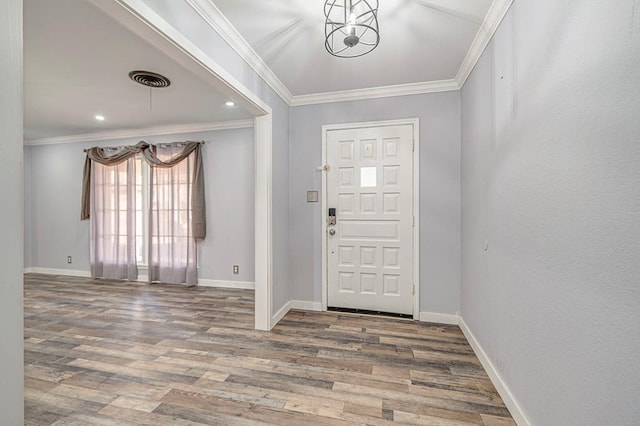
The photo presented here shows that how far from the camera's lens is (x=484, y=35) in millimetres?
2154

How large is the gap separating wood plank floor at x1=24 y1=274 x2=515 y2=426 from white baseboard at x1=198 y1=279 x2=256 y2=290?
0.90 meters

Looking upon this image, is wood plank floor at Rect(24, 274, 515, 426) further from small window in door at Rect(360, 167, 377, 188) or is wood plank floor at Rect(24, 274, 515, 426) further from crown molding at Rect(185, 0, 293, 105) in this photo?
crown molding at Rect(185, 0, 293, 105)

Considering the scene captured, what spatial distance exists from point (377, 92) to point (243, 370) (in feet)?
9.97

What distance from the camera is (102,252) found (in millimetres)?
4957

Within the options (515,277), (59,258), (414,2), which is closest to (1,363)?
(515,277)

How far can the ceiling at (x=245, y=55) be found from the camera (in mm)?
1956

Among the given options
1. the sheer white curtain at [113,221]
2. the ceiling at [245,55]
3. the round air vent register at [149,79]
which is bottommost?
the sheer white curtain at [113,221]

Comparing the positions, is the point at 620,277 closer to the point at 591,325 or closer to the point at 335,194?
the point at 591,325

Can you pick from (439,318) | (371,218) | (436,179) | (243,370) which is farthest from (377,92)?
(243,370)

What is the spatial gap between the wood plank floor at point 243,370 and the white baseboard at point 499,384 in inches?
1.9

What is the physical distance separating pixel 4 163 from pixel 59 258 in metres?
6.05

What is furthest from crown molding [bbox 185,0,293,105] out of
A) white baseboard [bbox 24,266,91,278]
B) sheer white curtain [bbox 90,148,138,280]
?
white baseboard [bbox 24,266,91,278]

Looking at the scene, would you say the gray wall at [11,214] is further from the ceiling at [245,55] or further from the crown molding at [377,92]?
the crown molding at [377,92]

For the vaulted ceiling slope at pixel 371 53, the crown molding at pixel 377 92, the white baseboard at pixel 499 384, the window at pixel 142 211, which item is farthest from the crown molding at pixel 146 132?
the white baseboard at pixel 499 384
